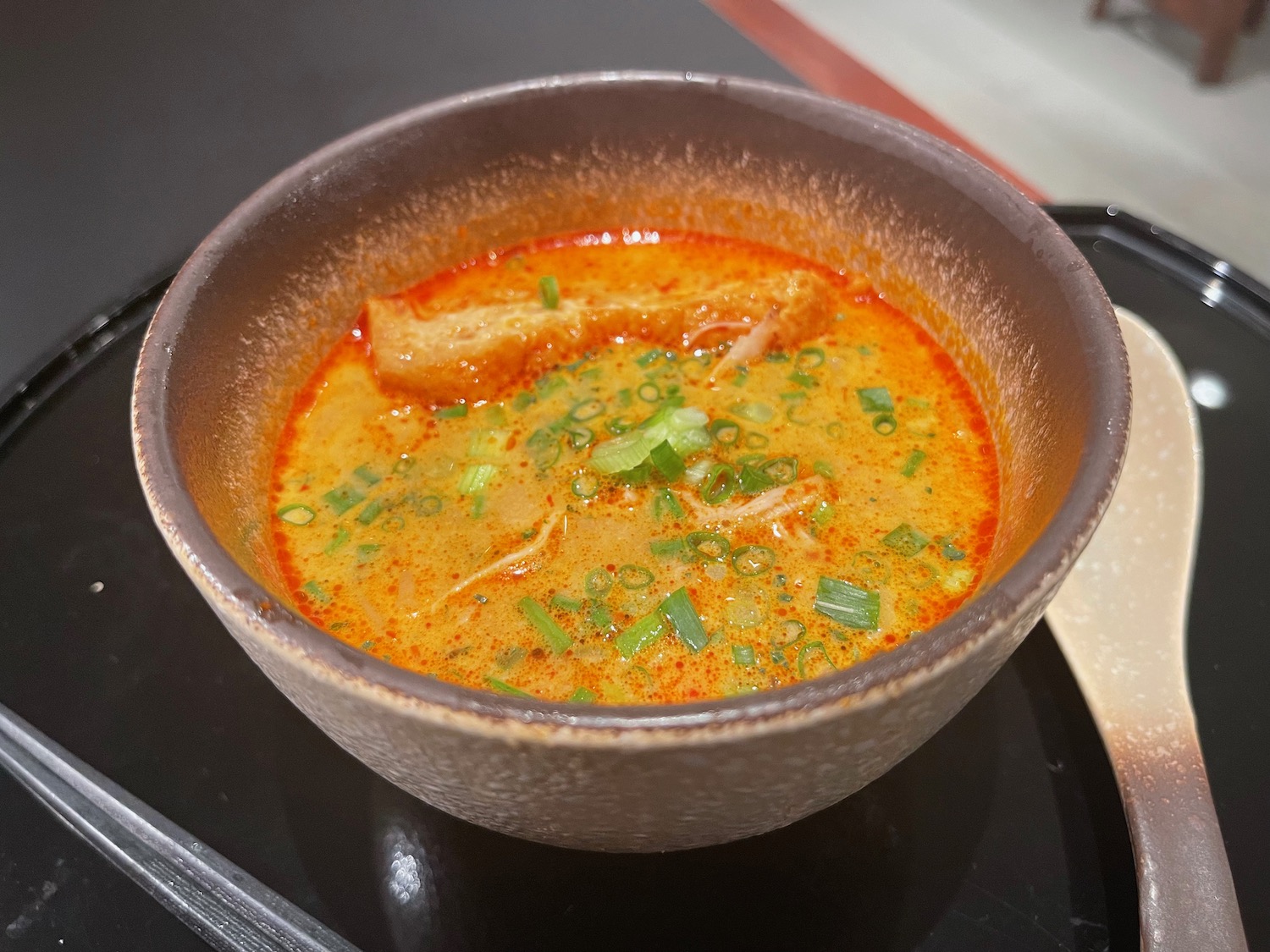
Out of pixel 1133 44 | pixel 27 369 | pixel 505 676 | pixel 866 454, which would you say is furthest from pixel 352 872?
pixel 1133 44

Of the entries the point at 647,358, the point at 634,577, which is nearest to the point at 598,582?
the point at 634,577

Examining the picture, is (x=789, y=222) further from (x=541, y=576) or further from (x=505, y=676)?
(x=505, y=676)

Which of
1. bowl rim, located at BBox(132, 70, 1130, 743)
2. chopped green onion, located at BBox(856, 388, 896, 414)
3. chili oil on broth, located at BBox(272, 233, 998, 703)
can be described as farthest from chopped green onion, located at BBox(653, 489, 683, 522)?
bowl rim, located at BBox(132, 70, 1130, 743)

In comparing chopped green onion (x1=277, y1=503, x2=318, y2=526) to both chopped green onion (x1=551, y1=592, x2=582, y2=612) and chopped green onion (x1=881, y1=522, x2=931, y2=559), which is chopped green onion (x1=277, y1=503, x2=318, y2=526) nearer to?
chopped green onion (x1=551, y1=592, x2=582, y2=612)

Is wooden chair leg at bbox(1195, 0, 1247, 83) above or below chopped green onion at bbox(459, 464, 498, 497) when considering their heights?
above

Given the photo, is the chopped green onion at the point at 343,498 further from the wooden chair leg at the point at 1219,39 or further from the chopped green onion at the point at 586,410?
the wooden chair leg at the point at 1219,39

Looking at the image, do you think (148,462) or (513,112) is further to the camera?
(513,112)

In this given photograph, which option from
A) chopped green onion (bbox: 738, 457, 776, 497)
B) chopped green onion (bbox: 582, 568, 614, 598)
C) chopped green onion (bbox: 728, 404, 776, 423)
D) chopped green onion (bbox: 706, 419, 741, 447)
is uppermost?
chopped green onion (bbox: 728, 404, 776, 423)
